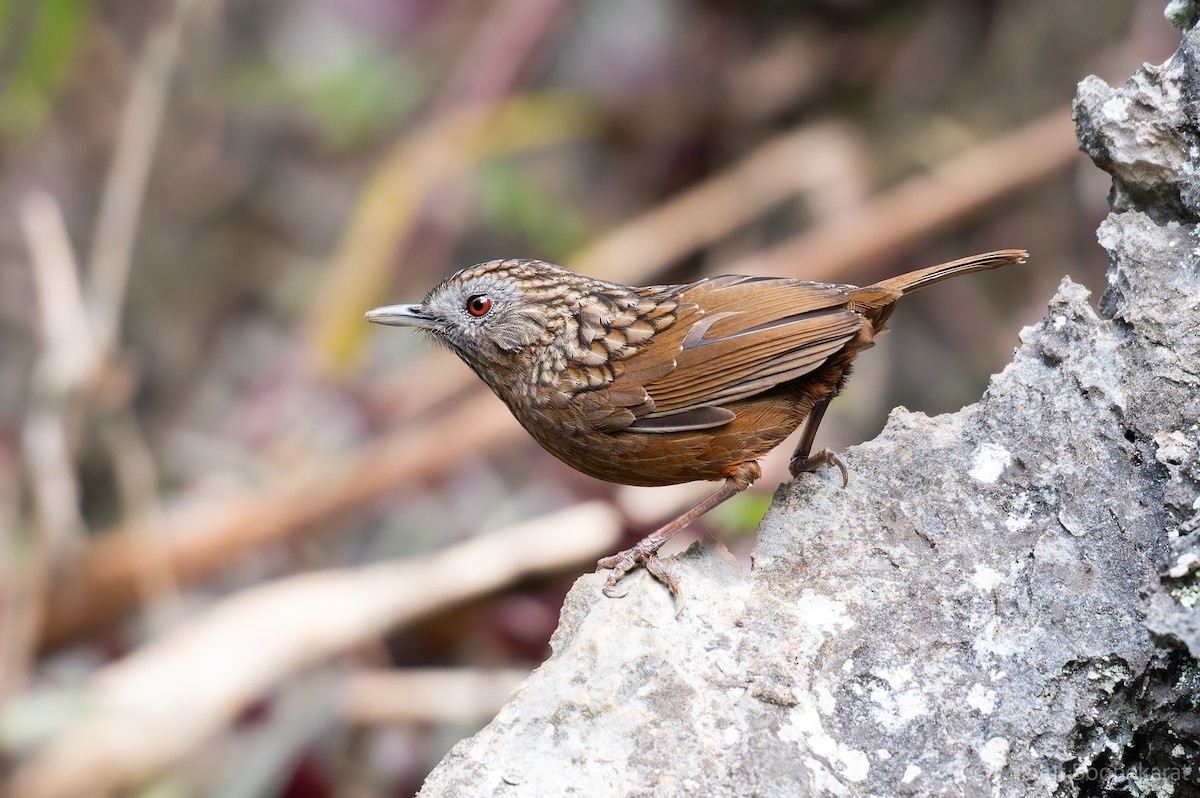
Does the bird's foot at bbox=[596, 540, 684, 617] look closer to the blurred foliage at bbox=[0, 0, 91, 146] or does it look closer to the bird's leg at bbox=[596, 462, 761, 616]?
the bird's leg at bbox=[596, 462, 761, 616]

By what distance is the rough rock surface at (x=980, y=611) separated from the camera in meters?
2.29

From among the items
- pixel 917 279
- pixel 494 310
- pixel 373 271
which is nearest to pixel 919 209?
pixel 373 271

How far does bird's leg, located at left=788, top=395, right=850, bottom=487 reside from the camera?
9.09 feet

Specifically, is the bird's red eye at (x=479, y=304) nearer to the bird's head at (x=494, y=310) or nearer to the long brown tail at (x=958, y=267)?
the bird's head at (x=494, y=310)

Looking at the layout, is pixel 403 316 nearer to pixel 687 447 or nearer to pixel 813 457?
pixel 687 447

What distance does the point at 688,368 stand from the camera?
3074mm

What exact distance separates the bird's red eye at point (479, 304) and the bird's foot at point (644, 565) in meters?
0.85

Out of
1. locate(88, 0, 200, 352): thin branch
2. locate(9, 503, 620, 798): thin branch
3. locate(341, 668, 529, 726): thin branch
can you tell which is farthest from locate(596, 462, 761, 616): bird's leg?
locate(88, 0, 200, 352): thin branch

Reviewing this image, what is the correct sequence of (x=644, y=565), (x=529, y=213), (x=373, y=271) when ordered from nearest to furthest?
1. (x=644, y=565)
2. (x=373, y=271)
3. (x=529, y=213)

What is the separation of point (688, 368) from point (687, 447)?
8.2 inches

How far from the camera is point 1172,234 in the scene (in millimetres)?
2615

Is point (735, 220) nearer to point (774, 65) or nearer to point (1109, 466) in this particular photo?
point (774, 65)

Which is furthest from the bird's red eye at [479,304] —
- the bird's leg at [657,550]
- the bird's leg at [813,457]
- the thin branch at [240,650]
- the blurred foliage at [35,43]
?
the blurred foliage at [35,43]

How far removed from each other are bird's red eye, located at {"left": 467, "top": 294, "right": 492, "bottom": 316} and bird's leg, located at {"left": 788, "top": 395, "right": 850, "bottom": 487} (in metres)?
0.93
